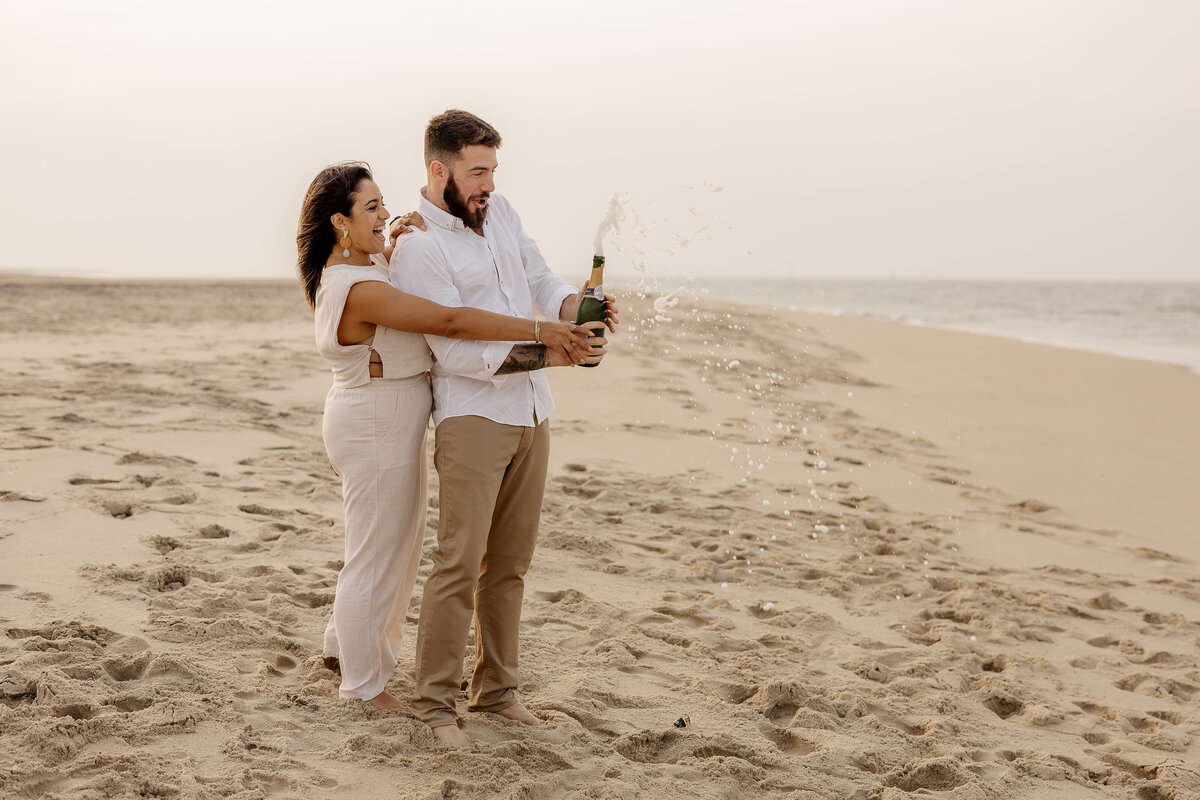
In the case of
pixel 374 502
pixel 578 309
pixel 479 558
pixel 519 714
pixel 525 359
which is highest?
pixel 578 309

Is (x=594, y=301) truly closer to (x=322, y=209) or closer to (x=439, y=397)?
(x=439, y=397)

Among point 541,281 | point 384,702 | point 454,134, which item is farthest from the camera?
point 541,281

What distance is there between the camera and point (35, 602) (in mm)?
3695

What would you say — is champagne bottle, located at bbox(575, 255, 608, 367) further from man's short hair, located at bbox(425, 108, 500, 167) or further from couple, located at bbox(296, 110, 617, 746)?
man's short hair, located at bbox(425, 108, 500, 167)

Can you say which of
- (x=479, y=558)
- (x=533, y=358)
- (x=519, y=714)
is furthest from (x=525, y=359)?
(x=519, y=714)

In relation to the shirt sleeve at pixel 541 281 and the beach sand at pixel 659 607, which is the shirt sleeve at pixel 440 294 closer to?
the shirt sleeve at pixel 541 281

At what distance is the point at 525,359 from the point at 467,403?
24cm

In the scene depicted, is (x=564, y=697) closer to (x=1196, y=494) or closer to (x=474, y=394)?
(x=474, y=394)

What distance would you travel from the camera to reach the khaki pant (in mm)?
3066

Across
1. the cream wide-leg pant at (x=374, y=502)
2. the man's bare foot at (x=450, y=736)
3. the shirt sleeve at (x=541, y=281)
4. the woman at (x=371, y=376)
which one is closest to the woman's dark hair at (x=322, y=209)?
the woman at (x=371, y=376)

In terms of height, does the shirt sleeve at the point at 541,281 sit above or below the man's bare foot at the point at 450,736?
above

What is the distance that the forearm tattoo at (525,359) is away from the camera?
304 cm

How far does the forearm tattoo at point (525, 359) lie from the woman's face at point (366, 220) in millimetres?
575

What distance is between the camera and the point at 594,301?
3.20 metres
